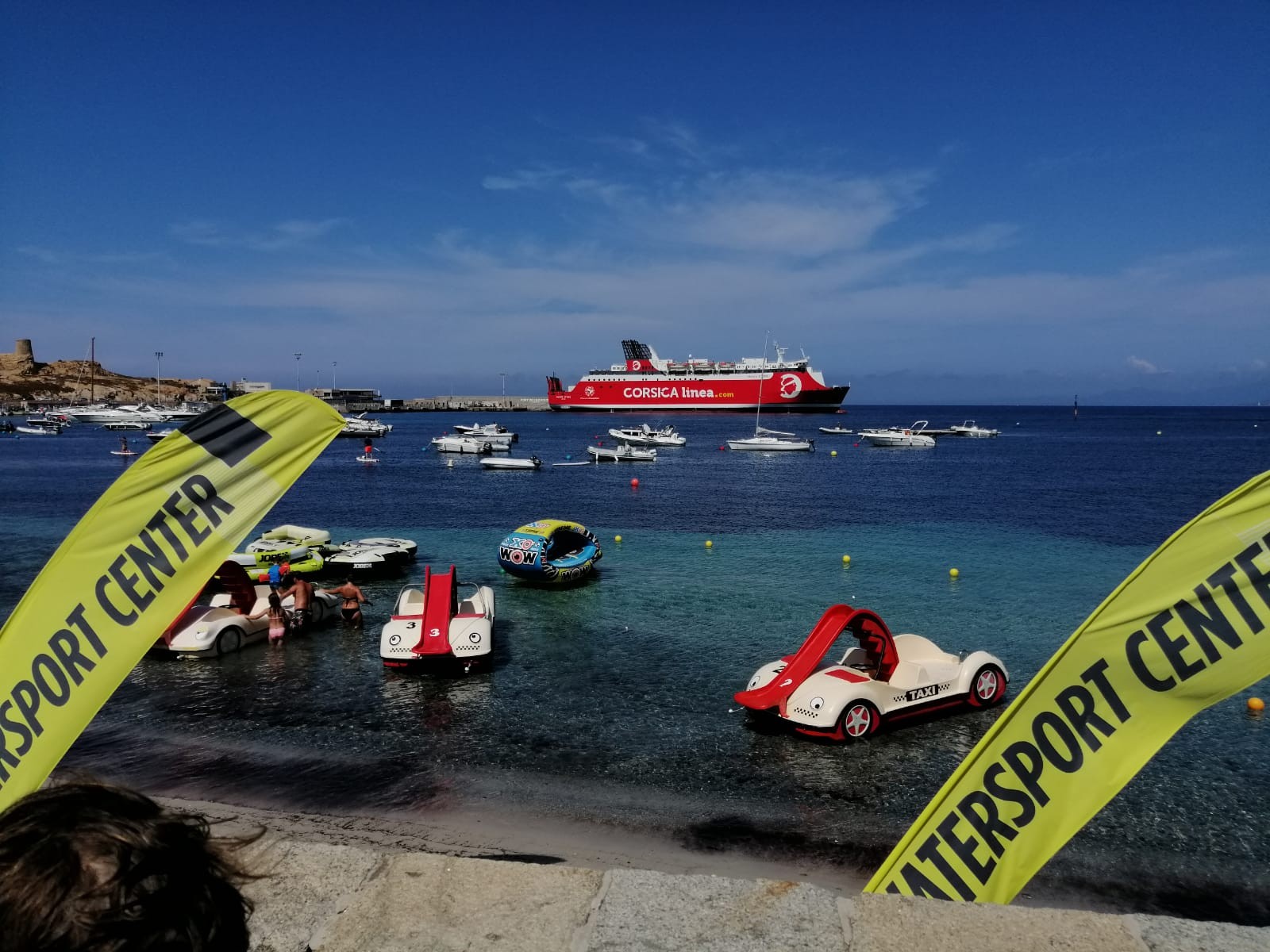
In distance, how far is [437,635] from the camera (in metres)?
16.1

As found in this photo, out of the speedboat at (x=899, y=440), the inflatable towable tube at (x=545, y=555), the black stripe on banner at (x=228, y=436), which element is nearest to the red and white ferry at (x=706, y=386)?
the speedboat at (x=899, y=440)

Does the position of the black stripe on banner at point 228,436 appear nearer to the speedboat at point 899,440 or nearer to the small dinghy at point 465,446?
the small dinghy at point 465,446

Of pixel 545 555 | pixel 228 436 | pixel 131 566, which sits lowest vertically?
pixel 545 555

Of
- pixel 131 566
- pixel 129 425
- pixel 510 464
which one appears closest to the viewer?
pixel 131 566

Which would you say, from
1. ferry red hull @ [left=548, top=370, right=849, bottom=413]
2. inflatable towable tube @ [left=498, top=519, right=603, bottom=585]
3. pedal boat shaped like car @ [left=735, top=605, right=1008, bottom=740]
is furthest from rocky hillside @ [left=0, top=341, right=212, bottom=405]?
pedal boat shaped like car @ [left=735, top=605, right=1008, bottom=740]

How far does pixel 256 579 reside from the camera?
22531 mm

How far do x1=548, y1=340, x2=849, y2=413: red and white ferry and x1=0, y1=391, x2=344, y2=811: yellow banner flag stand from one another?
132 m

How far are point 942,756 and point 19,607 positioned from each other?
39.1ft

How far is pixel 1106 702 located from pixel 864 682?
33.1 ft

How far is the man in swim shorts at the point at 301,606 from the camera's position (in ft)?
62.8

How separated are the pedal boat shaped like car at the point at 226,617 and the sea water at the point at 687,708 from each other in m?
0.40

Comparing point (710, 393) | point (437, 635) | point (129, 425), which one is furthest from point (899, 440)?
point (129, 425)

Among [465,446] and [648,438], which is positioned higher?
[648,438]

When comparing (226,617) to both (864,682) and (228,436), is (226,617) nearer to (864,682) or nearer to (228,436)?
(864,682)
